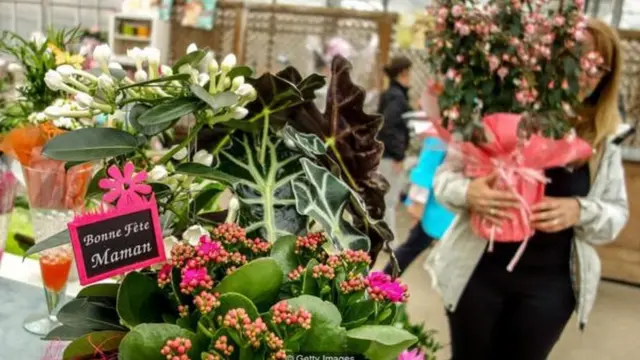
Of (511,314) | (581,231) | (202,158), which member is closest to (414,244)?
(511,314)

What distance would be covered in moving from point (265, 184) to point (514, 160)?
4.12ft

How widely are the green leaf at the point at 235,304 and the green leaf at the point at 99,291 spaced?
18 centimetres

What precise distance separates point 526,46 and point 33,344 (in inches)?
58.1

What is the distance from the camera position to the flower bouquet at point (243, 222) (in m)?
0.62

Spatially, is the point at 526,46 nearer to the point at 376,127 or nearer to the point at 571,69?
the point at 571,69

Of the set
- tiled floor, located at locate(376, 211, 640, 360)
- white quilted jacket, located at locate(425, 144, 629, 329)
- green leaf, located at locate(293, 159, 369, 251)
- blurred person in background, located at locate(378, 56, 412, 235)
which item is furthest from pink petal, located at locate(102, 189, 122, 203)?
blurred person in background, located at locate(378, 56, 412, 235)

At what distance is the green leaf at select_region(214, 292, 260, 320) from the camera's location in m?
0.61

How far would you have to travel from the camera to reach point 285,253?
0.76 metres

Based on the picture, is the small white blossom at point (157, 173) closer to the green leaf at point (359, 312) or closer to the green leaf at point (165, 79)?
the green leaf at point (165, 79)

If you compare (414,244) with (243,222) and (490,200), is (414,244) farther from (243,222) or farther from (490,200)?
(243,222)

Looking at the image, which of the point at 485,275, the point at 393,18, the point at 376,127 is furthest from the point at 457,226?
the point at 393,18

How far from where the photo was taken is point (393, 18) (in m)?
6.04

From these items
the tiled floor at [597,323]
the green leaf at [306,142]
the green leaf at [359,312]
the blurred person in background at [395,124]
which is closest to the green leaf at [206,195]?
the green leaf at [306,142]

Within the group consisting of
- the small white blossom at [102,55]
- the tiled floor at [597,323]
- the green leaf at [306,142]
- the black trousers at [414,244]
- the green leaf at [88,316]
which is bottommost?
the tiled floor at [597,323]
